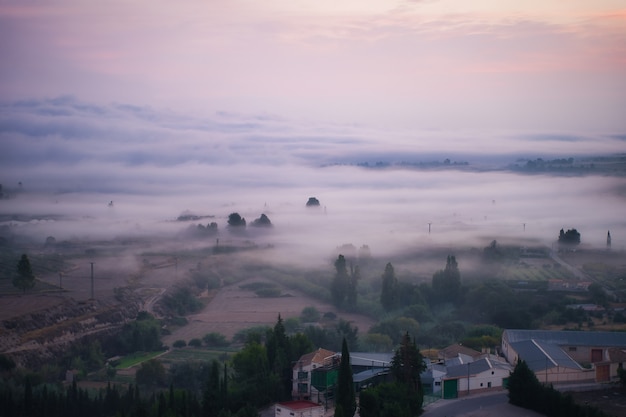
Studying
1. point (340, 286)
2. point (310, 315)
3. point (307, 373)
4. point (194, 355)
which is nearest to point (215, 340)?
point (194, 355)

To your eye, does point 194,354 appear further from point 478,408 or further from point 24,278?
point 478,408

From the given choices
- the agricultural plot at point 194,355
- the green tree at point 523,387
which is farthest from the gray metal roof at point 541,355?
the agricultural plot at point 194,355

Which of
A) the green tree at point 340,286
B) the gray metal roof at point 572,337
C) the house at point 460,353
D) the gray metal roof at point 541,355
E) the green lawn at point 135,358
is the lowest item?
the green lawn at point 135,358

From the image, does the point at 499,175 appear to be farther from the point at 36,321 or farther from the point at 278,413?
the point at 278,413

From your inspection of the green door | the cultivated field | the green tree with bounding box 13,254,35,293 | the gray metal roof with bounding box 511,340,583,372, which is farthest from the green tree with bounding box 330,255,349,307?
the green door

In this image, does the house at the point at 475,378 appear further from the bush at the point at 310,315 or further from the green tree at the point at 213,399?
the bush at the point at 310,315

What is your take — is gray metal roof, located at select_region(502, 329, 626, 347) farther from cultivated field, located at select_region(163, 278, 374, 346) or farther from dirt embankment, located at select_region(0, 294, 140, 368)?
dirt embankment, located at select_region(0, 294, 140, 368)
